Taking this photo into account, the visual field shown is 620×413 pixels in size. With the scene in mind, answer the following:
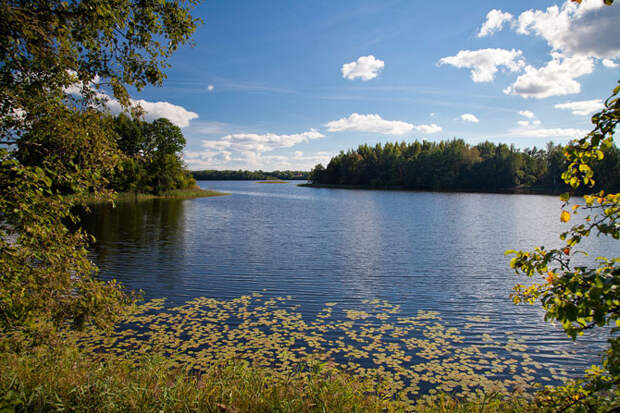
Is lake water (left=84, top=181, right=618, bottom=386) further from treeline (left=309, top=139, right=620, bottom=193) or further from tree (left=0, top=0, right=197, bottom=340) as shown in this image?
treeline (left=309, top=139, right=620, bottom=193)

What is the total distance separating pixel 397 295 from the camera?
1441 cm

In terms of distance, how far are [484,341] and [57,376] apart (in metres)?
10.4

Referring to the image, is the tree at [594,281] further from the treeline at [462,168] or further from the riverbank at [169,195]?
the treeline at [462,168]

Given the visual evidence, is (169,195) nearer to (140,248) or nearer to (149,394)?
(140,248)

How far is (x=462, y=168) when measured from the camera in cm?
12975

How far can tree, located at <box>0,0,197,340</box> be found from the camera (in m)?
6.16

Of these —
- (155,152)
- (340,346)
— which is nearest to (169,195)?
(155,152)

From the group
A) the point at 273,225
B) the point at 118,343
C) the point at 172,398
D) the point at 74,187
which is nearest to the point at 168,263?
the point at 118,343

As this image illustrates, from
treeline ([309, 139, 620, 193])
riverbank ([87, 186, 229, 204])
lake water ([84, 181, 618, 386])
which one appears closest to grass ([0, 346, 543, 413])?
lake water ([84, 181, 618, 386])

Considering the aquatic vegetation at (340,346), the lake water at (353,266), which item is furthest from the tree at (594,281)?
the lake water at (353,266)

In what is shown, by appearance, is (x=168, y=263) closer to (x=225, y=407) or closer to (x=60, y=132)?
(x=60, y=132)

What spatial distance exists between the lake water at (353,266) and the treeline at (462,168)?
299 ft

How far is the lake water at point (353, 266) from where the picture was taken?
12141mm

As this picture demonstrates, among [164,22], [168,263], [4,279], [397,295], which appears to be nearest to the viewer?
[4,279]
